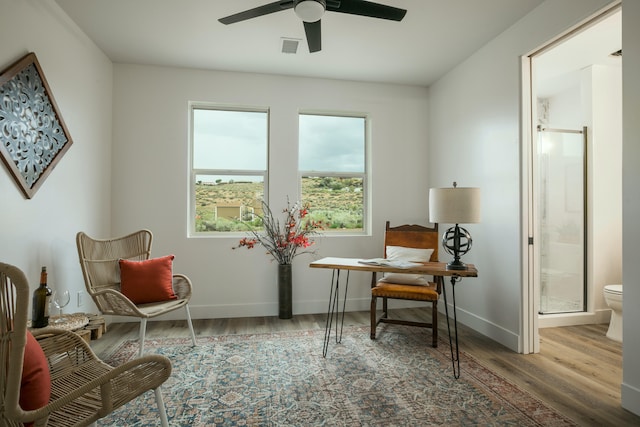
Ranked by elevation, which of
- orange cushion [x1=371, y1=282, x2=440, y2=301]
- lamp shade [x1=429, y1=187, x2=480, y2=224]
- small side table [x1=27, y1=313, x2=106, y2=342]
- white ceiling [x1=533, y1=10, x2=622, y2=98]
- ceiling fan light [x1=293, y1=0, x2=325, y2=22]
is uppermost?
white ceiling [x1=533, y1=10, x2=622, y2=98]

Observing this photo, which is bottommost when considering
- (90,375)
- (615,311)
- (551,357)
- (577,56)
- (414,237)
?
(551,357)

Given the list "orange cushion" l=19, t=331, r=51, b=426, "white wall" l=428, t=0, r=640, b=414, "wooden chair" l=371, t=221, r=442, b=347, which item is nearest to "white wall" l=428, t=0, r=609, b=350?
"white wall" l=428, t=0, r=640, b=414

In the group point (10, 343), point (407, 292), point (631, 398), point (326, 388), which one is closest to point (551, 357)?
point (631, 398)

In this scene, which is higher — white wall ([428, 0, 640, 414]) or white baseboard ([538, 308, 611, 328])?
white wall ([428, 0, 640, 414])

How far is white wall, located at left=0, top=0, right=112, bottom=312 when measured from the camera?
7.58ft

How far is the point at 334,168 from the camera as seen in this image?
4.34 meters

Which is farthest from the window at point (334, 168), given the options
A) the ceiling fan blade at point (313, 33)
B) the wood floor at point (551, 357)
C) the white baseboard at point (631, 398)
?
the white baseboard at point (631, 398)

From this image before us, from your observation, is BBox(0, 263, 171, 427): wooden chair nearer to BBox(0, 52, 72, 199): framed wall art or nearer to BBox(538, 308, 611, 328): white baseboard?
BBox(0, 52, 72, 199): framed wall art

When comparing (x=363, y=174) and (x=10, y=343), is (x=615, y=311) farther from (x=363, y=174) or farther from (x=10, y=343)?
(x=10, y=343)

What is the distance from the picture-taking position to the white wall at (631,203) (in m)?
2.06

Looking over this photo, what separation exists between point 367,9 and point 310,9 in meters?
0.35

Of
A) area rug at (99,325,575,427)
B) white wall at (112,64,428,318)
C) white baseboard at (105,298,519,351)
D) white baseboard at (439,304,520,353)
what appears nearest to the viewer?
area rug at (99,325,575,427)

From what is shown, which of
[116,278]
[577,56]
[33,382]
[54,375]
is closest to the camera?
[33,382]

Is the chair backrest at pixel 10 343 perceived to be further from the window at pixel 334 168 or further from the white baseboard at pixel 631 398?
the window at pixel 334 168
